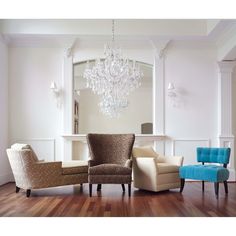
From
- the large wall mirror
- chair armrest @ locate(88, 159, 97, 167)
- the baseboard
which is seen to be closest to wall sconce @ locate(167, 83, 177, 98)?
the large wall mirror

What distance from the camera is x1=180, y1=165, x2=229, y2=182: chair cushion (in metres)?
5.10

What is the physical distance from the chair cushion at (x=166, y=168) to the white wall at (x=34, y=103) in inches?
89.9

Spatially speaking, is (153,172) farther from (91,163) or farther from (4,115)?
(4,115)

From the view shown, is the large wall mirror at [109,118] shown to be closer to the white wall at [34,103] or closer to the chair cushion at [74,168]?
the white wall at [34,103]

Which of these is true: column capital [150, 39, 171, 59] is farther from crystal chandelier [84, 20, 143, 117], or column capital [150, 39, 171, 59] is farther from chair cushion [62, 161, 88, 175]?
chair cushion [62, 161, 88, 175]

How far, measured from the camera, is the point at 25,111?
7.01 m

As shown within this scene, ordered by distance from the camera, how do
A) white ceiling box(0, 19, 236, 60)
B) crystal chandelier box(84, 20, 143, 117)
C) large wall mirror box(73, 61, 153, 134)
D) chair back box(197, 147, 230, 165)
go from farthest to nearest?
1. large wall mirror box(73, 61, 153, 134)
2. white ceiling box(0, 19, 236, 60)
3. crystal chandelier box(84, 20, 143, 117)
4. chair back box(197, 147, 230, 165)

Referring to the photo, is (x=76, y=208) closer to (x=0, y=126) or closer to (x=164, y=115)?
(x=0, y=126)

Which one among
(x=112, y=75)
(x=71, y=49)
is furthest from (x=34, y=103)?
(x=112, y=75)

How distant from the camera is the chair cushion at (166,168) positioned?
550 cm

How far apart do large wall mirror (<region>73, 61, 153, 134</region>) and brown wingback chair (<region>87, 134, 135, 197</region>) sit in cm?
119

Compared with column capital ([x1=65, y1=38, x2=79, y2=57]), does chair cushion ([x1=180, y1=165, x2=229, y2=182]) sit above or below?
below
